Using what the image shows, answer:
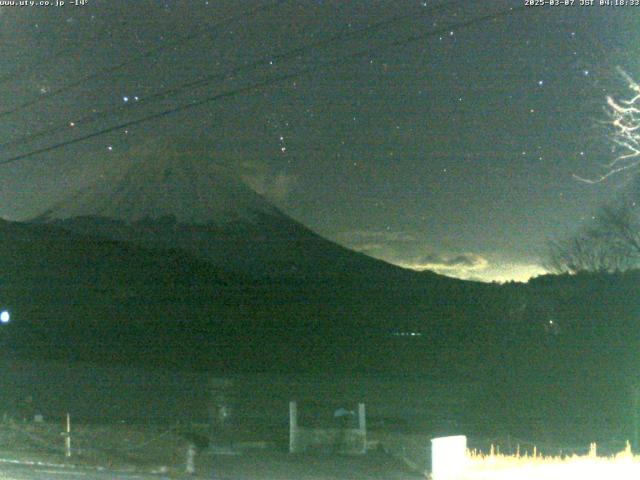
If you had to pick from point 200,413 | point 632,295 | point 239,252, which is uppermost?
point 239,252

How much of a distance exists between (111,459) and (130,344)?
6141cm

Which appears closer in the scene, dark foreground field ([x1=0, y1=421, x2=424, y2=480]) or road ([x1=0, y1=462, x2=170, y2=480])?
road ([x1=0, y1=462, x2=170, y2=480])

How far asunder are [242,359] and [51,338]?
15.6 metres

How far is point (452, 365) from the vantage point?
68.2 metres

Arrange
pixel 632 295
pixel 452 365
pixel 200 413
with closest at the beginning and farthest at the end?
pixel 200 413 → pixel 632 295 → pixel 452 365

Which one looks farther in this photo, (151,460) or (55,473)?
(151,460)

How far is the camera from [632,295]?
47.2 meters

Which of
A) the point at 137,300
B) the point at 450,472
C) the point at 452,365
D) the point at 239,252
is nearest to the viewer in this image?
the point at 450,472

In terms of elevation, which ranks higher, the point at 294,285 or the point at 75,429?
the point at 294,285

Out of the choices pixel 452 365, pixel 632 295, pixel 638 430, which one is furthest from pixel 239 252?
pixel 638 430

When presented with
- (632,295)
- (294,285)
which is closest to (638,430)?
(632,295)

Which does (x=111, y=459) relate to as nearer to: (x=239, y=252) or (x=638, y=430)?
(x=638, y=430)

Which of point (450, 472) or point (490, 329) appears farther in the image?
point (490, 329)

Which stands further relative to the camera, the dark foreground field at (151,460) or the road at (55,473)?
the dark foreground field at (151,460)
